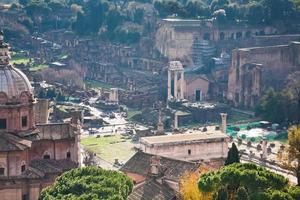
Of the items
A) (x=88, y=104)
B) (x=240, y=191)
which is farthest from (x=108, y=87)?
(x=240, y=191)

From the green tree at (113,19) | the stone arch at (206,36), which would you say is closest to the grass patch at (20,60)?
the green tree at (113,19)

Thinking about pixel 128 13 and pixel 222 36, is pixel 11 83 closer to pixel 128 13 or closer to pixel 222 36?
pixel 222 36

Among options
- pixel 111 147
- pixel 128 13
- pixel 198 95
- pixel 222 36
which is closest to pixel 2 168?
pixel 111 147

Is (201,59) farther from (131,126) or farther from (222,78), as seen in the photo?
(131,126)

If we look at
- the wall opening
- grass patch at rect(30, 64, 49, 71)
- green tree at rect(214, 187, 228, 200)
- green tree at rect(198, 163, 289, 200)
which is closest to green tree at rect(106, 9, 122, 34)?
grass patch at rect(30, 64, 49, 71)

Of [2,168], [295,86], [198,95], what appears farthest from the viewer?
[198,95]

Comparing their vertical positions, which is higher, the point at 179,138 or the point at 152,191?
the point at 179,138
